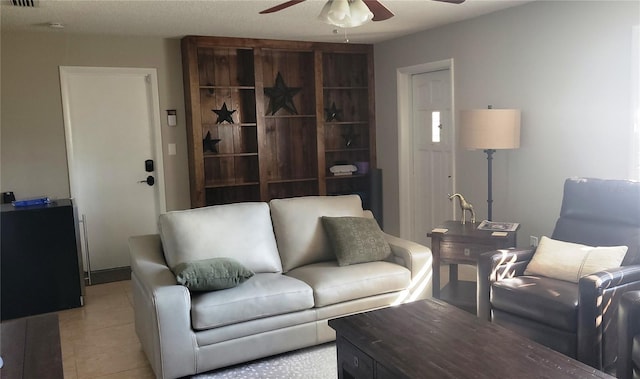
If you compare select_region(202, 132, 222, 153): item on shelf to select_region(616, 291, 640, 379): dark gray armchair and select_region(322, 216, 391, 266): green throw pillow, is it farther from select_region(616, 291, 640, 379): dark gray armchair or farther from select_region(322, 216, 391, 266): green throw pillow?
select_region(616, 291, 640, 379): dark gray armchair

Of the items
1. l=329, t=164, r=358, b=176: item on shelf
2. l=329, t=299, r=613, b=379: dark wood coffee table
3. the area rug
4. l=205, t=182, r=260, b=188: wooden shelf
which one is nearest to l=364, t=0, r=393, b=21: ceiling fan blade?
l=329, t=299, r=613, b=379: dark wood coffee table

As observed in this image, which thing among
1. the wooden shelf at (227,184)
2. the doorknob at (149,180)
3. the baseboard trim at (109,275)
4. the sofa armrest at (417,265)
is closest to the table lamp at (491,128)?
the sofa armrest at (417,265)

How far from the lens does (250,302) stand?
3.04 m

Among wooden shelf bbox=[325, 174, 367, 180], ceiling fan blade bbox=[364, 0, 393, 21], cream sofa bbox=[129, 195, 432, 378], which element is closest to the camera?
ceiling fan blade bbox=[364, 0, 393, 21]

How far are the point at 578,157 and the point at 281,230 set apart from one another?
2.23 metres

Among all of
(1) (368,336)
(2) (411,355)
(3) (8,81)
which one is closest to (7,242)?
(3) (8,81)

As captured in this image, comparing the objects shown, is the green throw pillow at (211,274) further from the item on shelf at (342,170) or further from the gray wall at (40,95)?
the item on shelf at (342,170)

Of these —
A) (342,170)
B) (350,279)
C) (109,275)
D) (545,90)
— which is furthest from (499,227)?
(109,275)

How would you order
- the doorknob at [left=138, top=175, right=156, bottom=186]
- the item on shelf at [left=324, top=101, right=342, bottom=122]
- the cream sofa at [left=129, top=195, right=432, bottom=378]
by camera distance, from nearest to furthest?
the cream sofa at [left=129, top=195, right=432, bottom=378] → the doorknob at [left=138, top=175, right=156, bottom=186] → the item on shelf at [left=324, top=101, right=342, bottom=122]

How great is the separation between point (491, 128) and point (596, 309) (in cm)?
168

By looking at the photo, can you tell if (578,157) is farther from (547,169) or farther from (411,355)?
(411,355)

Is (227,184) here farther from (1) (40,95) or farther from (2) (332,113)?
(1) (40,95)

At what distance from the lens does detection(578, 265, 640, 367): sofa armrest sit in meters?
2.66

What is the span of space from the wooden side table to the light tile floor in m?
2.09
